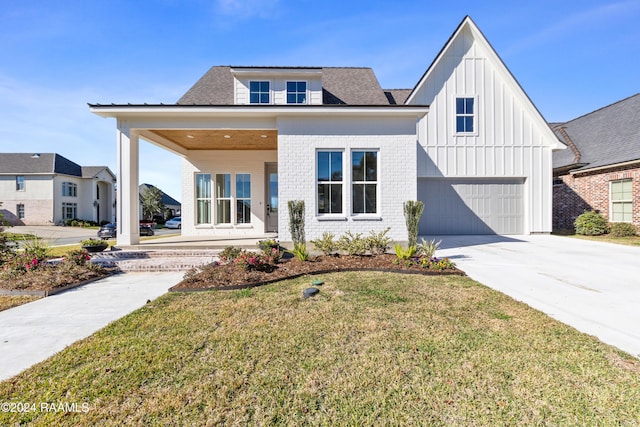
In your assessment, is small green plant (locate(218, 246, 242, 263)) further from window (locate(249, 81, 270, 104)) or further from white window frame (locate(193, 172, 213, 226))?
window (locate(249, 81, 270, 104))

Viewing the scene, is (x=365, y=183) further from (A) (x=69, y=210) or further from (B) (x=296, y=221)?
(A) (x=69, y=210)

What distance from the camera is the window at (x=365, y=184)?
8836mm

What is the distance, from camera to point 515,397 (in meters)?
2.21

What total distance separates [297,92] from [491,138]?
9.27 meters

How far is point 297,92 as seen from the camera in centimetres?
1155

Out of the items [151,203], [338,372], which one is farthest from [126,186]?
[151,203]

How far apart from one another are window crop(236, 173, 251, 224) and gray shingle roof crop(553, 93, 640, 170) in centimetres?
1683

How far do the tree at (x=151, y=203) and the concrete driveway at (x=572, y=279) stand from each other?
3742 centimetres

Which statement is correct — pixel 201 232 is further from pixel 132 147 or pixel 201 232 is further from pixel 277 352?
pixel 277 352

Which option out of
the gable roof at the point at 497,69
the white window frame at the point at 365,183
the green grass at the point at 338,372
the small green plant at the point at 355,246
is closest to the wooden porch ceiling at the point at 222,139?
the white window frame at the point at 365,183

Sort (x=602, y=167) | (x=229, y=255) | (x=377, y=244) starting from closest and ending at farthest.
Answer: (x=229, y=255), (x=377, y=244), (x=602, y=167)

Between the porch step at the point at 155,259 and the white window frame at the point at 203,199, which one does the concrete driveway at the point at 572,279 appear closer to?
the porch step at the point at 155,259

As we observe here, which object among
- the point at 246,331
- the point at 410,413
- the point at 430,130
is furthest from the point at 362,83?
the point at 410,413

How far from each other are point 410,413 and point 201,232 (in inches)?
462
